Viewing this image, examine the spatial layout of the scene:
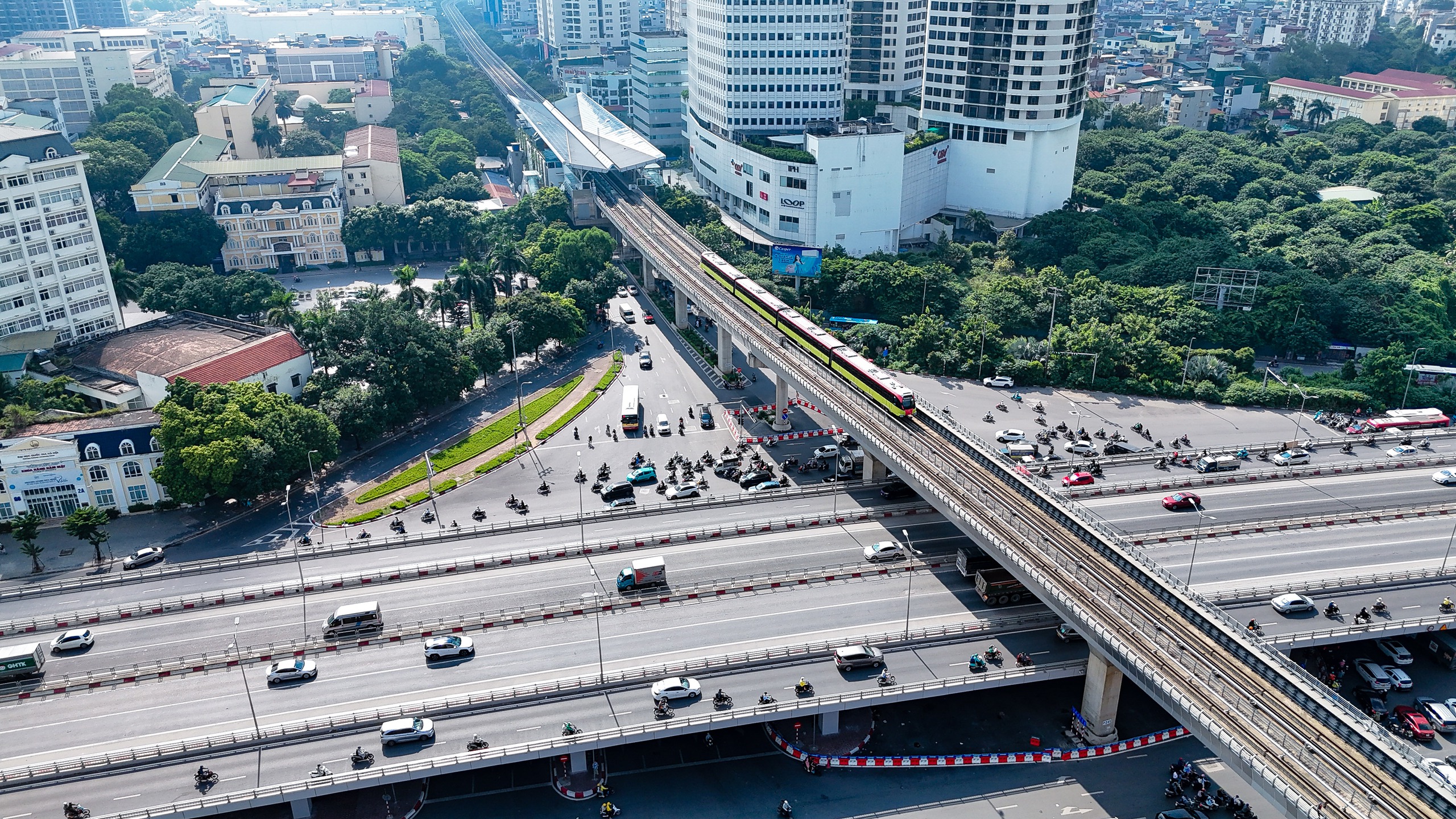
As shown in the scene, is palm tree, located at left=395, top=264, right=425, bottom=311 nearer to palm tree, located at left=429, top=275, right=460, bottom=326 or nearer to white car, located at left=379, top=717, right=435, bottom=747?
palm tree, located at left=429, top=275, right=460, bottom=326

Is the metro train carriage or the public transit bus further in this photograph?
the public transit bus

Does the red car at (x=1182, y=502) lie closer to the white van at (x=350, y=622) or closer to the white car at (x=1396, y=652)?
the white car at (x=1396, y=652)

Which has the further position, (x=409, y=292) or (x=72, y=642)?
(x=409, y=292)

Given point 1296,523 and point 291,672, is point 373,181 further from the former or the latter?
point 1296,523

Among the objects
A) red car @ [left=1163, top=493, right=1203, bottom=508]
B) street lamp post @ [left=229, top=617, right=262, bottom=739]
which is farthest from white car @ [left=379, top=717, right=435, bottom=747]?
red car @ [left=1163, top=493, right=1203, bottom=508]

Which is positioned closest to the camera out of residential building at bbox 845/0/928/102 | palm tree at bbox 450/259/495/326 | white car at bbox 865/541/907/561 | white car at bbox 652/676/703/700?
white car at bbox 652/676/703/700

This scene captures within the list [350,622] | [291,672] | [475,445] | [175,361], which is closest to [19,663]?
[291,672]

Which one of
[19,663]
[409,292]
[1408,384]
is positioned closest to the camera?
[19,663]
